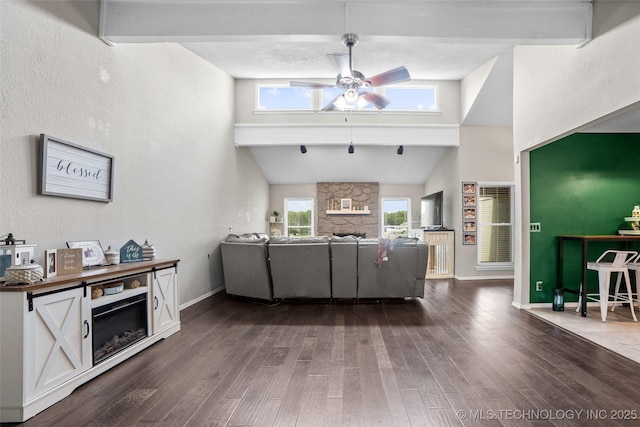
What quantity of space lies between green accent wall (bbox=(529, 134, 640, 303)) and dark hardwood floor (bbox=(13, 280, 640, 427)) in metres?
1.06

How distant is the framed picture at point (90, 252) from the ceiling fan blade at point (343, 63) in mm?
3105

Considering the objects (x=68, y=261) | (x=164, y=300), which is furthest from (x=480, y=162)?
(x=68, y=261)

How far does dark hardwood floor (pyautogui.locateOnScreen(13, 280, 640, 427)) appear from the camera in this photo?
6.39 feet

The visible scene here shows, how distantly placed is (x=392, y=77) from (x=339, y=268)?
103 inches

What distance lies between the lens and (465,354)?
2.84 m

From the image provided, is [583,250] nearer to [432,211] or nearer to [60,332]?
[432,211]

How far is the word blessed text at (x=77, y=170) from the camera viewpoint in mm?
2578

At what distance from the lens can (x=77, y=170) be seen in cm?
274

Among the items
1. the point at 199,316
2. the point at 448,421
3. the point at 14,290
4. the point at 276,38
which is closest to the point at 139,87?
the point at 276,38

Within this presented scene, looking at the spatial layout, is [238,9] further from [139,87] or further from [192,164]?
[192,164]

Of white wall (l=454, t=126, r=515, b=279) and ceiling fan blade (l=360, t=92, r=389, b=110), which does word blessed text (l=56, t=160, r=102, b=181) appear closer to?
ceiling fan blade (l=360, t=92, r=389, b=110)

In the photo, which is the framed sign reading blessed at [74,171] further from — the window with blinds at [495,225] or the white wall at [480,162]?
the window with blinds at [495,225]

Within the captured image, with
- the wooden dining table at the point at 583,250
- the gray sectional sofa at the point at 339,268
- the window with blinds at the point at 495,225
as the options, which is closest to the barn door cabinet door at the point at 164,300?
the gray sectional sofa at the point at 339,268

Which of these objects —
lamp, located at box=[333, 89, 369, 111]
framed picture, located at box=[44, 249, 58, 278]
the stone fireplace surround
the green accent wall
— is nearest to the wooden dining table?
the green accent wall
